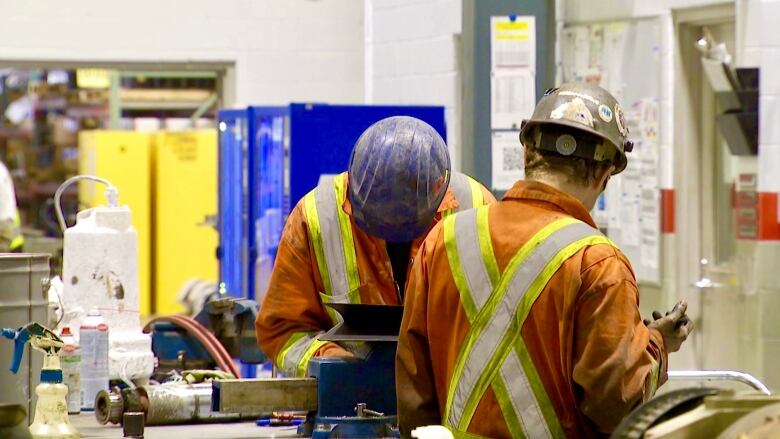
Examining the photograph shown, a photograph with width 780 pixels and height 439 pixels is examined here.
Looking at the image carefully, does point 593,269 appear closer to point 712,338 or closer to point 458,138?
point 712,338

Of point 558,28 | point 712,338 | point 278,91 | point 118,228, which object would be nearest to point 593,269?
point 118,228

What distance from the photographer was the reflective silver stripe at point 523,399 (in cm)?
299

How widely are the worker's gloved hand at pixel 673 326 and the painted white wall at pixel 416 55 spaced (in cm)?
474

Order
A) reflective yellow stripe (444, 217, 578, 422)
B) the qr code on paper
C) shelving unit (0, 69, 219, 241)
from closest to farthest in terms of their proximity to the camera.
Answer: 1. reflective yellow stripe (444, 217, 578, 422)
2. the qr code on paper
3. shelving unit (0, 69, 219, 241)

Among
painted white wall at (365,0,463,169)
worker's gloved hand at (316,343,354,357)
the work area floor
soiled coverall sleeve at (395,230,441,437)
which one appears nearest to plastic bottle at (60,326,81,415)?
the work area floor

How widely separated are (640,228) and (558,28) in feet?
3.83

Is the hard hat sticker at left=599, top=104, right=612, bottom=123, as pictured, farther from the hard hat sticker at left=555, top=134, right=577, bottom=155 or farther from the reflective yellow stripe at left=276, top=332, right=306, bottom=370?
the reflective yellow stripe at left=276, top=332, right=306, bottom=370

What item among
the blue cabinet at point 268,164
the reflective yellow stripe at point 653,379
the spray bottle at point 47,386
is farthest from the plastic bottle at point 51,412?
the blue cabinet at point 268,164

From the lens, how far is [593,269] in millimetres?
2914

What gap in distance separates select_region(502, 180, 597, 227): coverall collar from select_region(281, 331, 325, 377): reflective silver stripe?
2.83 ft

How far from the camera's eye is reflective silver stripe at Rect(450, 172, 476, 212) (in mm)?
3869

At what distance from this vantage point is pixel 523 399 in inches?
118

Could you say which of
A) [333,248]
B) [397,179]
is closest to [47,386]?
Result: [333,248]

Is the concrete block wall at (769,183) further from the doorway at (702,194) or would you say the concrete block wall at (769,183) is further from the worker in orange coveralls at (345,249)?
the worker in orange coveralls at (345,249)
